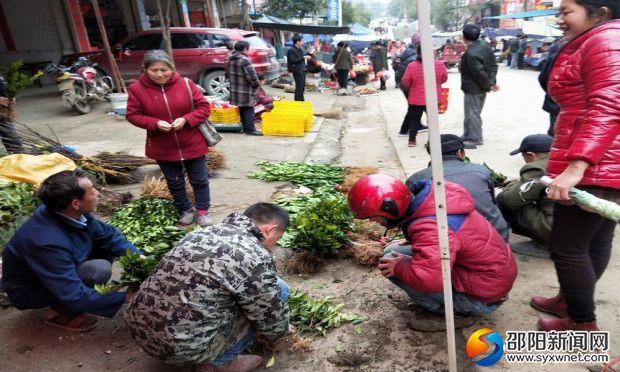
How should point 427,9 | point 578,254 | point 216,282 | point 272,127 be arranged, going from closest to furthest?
point 427,9 → point 216,282 → point 578,254 → point 272,127

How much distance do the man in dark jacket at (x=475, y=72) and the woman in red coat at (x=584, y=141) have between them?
444cm

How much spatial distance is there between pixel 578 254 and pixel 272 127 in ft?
20.4

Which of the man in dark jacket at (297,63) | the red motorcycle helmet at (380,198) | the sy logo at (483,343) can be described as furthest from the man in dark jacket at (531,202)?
the man in dark jacket at (297,63)

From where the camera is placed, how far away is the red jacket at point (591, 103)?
161 cm

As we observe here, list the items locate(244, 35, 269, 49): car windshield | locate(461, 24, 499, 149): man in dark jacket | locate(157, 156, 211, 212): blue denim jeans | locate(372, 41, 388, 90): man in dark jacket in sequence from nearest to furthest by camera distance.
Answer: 1. locate(157, 156, 211, 212): blue denim jeans
2. locate(461, 24, 499, 149): man in dark jacket
3. locate(244, 35, 269, 49): car windshield
4. locate(372, 41, 388, 90): man in dark jacket

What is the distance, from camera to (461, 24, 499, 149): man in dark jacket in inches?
239

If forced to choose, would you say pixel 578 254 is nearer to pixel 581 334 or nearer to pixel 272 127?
pixel 581 334

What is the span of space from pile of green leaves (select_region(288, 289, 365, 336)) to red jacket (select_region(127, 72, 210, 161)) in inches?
73.0

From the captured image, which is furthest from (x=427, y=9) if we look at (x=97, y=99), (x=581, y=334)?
(x=97, y=99)

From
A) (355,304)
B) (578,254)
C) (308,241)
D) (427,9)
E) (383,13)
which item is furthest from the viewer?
(383,13)

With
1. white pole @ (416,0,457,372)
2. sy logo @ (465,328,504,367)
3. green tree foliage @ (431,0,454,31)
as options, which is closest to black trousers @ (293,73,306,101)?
sy logo @ (465,328,504,367)

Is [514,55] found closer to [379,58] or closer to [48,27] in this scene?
[379,58]

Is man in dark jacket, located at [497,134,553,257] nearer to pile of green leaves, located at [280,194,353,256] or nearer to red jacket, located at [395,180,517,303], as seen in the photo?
red jacket, located at [395,180,517,303]

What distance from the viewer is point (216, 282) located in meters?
1.78
